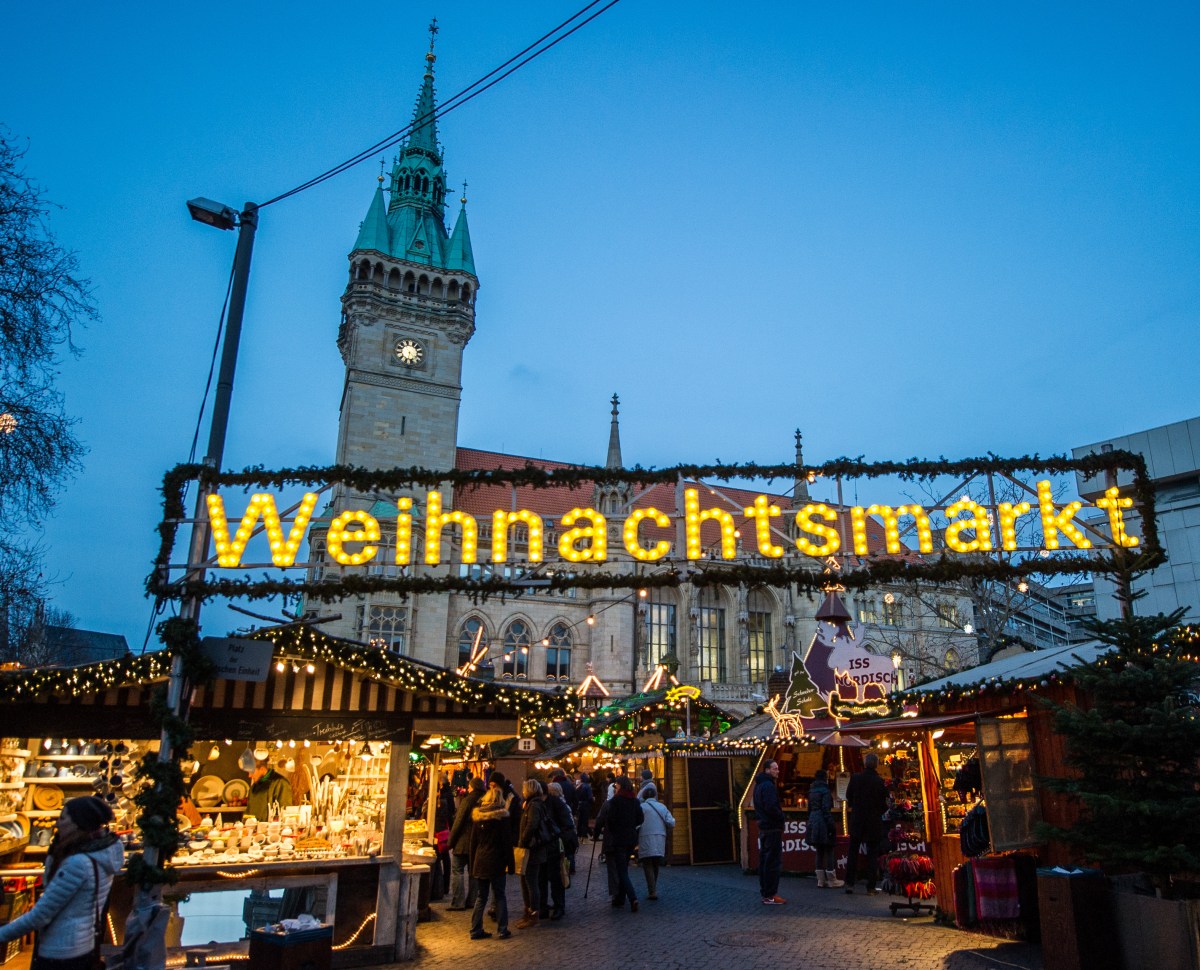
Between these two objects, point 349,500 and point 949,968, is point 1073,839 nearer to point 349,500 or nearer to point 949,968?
point 949,968

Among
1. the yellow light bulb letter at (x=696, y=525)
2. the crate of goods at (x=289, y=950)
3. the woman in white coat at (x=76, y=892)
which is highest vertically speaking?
the yellow light bulb letter at (x=696, y=525)

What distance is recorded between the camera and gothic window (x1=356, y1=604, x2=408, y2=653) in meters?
38.2

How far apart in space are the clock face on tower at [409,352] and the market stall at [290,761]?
34567mm

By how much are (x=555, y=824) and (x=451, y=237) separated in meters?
42.6

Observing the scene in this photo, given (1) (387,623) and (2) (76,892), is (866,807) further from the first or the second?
(1) (387,623)

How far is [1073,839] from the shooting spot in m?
7.41

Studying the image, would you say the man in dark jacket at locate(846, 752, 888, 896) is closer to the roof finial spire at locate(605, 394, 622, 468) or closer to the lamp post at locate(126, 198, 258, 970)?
the lamp post at locate(126, 198, 258, 970)

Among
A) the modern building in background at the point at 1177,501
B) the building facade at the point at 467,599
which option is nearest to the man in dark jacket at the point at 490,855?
the building facade at the point at 467,599

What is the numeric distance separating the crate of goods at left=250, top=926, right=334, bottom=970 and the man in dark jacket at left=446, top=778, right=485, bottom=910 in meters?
3.67

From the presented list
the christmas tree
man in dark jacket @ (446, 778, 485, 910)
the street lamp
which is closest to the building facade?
the street lamp

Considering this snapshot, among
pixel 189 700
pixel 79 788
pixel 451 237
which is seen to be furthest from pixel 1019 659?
pixel 451 237

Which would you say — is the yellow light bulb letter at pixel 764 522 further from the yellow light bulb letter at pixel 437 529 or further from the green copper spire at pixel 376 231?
the green copper spire at pixel 376 231

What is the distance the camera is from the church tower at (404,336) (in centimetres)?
4228

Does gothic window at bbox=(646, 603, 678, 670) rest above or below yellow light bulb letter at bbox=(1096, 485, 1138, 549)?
above
